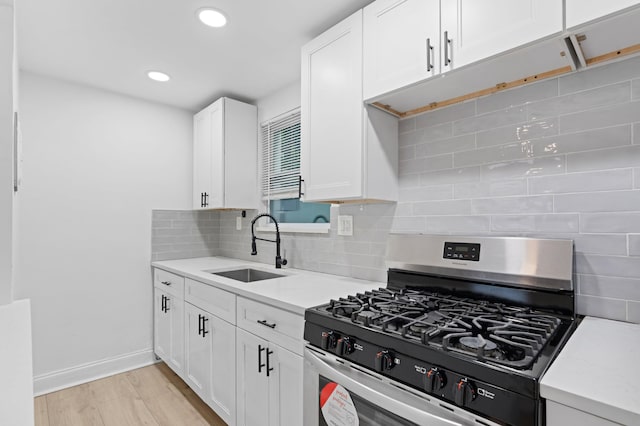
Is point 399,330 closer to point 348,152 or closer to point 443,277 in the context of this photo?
point 443,277

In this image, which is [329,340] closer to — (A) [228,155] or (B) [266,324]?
(B) [266,324]

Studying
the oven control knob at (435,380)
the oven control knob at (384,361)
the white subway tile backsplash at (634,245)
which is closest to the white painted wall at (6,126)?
the oven control knob at (384,361)

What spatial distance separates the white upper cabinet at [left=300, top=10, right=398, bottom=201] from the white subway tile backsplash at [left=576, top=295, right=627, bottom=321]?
0.92 meters

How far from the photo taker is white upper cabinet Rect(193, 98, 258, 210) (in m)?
2.83

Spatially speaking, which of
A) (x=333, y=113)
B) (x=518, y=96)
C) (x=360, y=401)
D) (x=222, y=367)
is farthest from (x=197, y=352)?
(x=518, y=96)

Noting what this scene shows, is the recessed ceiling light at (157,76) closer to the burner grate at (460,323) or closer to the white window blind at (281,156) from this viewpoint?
the white window blind at (281,156)

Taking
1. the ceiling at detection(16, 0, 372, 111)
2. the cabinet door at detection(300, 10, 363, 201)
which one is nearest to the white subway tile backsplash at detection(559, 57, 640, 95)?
the cabinet door at detection(300, 10, 363, 201)

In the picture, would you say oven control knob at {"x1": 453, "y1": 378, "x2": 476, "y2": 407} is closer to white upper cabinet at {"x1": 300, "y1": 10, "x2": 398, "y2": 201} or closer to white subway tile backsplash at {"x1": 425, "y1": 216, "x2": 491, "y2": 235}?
white subway tile backsplash at {"x1": 425, "y1": 216, "x2": 491, "y2": 235}

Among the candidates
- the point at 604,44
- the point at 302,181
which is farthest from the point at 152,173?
the point at 604,44

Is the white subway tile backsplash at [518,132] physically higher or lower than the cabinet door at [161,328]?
higher

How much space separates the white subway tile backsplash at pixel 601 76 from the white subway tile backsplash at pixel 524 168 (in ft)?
0.88

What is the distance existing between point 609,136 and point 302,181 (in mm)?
1394

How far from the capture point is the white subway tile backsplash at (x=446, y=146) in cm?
→ 161

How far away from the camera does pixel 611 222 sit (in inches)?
48.3
